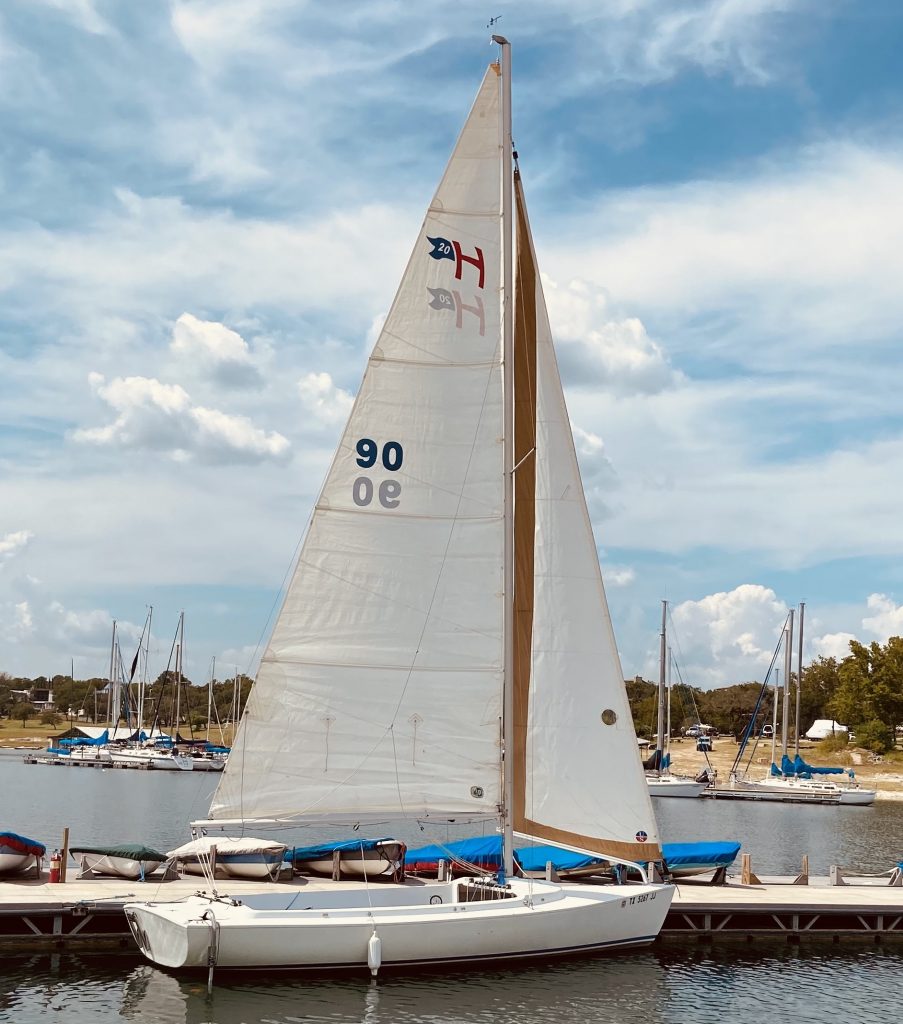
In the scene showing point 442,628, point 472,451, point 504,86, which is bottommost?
point 442,628

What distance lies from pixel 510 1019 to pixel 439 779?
14.8ft

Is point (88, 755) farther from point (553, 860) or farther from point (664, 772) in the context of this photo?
point (553, 860)

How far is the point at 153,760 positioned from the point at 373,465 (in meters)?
79.2

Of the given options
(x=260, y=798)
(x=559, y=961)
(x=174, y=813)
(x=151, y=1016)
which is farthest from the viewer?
(x=174, y=813)

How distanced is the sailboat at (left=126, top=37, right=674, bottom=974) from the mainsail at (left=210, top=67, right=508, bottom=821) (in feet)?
0.13

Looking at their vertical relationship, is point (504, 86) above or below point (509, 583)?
above

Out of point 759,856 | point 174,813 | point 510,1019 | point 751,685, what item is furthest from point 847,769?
point 510,1019

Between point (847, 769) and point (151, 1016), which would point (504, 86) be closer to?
point (151, 1016)

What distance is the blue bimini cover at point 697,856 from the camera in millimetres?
29578

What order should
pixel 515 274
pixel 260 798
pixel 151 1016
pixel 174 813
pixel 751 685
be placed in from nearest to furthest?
pixel 151 1016 → pixel 260 798 → pixel 515 274 → pixel 174 813 → pixel 751 685

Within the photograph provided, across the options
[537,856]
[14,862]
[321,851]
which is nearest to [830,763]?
[537,856]

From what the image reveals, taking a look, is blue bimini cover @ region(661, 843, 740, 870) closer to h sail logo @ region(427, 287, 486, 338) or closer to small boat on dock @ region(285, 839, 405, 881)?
small boat on dock @ region(285, 839, 405, 881)

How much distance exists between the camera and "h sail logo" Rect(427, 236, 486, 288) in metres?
23.3

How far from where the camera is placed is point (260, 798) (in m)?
21.8
